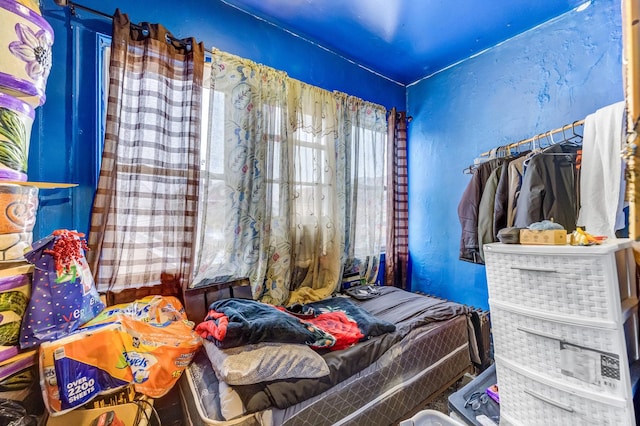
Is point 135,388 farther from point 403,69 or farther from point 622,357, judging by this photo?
point 403,69

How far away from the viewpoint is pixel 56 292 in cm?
94

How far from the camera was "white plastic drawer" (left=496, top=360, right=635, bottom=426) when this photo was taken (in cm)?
69

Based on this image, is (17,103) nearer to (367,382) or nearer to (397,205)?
(367,382)

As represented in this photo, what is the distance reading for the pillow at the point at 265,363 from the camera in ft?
3.24

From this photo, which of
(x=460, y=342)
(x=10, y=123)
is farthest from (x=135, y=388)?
(x=460, y=342)

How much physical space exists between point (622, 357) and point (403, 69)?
251 centimetres

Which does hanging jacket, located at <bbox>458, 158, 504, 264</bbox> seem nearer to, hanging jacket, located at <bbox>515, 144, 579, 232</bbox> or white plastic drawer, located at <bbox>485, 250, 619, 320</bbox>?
hanging jacket, located at <bbox>515, 144, 579, 232</bbox>

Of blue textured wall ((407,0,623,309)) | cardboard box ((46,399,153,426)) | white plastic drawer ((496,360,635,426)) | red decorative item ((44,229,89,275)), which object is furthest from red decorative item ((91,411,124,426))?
blue textured wall ((407,0,623,309))

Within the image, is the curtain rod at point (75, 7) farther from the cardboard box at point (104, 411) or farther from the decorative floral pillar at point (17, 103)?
the cardboard box at point (104, 411)

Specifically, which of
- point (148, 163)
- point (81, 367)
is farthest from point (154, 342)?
point (148, 163)

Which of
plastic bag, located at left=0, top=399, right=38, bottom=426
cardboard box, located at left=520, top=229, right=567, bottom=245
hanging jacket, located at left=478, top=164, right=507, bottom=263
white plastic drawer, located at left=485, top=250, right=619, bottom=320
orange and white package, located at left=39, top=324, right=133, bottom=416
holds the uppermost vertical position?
hanging jacket, located at left=478, top=164, right=507, bottom=263

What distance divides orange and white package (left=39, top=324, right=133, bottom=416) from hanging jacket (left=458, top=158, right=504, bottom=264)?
81.1 inches

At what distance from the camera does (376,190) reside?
2438mm

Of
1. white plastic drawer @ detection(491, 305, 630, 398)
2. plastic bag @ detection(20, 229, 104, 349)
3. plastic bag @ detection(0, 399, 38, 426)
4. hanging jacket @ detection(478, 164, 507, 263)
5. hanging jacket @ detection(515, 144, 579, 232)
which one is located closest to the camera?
white plastic drawer @ detection(491, 305, 630, 398)
